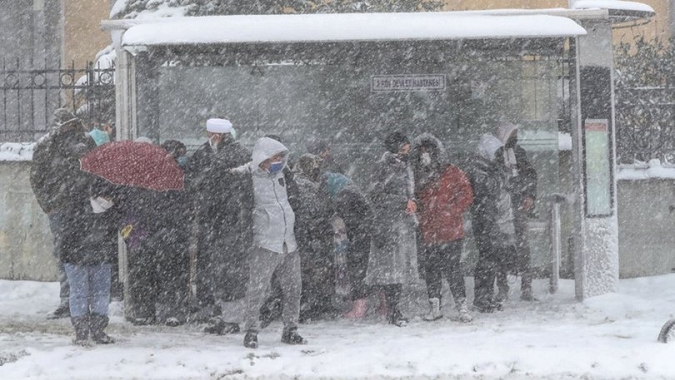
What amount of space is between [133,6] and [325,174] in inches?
237

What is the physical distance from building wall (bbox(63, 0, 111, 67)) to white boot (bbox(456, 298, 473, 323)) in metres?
11.6

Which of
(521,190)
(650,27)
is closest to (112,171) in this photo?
(521,190)

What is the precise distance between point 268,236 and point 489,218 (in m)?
2.81

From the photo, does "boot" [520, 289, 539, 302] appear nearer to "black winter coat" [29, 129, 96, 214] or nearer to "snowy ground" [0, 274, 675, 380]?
"snowy ground" [0, 274, 675, 380]

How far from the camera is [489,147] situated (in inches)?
444

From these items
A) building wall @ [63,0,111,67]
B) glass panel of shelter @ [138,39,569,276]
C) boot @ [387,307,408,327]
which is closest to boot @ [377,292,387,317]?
boot @ [387,307,408,327]

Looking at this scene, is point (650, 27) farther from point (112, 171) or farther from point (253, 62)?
point (112, 171)

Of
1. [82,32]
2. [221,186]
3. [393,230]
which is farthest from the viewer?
[82,32]

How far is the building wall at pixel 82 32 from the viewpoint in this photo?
20500mm

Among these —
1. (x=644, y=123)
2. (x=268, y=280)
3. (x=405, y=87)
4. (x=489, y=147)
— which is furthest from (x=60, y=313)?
(x=644, y=123)

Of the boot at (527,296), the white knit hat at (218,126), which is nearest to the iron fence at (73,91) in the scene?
the white knit hat at (218,126)

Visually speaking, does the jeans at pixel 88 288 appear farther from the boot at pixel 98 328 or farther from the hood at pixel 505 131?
the hood at pixel 505 131

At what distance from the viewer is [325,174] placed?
10805 mm

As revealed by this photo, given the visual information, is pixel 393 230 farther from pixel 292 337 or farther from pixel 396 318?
pixel 292 337
